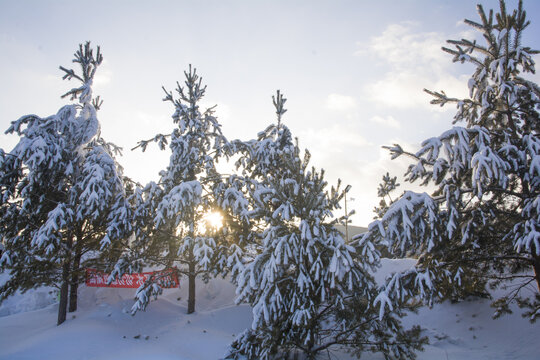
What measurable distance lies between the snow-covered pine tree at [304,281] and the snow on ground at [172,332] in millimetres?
1722

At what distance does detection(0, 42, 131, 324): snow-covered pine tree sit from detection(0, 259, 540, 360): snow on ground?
6.07 feet

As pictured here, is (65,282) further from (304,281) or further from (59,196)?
(304,281)

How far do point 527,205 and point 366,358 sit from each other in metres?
6.29

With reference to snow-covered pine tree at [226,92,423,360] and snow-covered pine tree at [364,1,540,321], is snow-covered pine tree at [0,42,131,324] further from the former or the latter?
snow-covered pine tree at [364,1,540,321]

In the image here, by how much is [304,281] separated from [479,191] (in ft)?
13.6

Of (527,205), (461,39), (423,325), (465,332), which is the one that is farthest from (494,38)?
(423,325)

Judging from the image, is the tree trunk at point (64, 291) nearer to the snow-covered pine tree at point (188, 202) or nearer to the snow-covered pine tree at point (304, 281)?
the snow-covered pine tree at point (188, 202)

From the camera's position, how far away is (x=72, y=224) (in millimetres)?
11883

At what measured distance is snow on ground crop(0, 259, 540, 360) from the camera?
32.7ft

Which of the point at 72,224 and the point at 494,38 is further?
the point at 72,224

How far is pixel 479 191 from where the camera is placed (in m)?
6.03

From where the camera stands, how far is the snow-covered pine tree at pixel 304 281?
284 inches

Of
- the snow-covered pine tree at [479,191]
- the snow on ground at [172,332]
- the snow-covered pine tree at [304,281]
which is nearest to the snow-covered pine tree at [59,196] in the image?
the snow on ground at [172,332]

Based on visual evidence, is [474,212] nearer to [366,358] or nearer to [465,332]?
[366,358]
